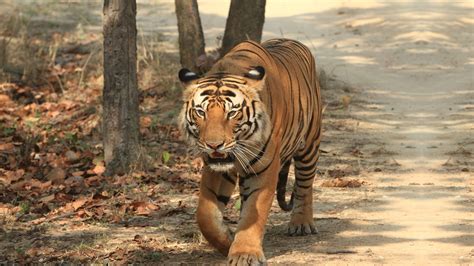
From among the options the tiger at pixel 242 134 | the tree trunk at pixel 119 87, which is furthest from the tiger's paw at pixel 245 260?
the tree trunk at pixel 119 87

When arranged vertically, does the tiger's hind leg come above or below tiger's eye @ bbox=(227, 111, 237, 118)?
below

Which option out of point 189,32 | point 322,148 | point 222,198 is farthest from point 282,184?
point 189,32

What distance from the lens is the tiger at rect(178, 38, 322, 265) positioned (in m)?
5.98

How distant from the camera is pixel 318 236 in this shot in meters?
7.29

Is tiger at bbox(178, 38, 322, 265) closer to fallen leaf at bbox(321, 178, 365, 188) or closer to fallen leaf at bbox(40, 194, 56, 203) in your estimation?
fallen leaf at bbox(321, 178, 365, 188)

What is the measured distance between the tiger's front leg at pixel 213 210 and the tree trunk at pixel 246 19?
560 cm

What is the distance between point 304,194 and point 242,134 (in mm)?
1568

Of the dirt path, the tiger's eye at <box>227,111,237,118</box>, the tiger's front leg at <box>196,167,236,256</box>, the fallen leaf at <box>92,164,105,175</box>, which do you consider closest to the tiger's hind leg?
the dirt path

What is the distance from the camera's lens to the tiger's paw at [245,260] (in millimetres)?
6078

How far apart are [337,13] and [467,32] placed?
3.17 meters

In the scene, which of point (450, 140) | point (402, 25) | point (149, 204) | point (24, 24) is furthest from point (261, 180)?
point (402, 25)

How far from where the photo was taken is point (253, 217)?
625 cm

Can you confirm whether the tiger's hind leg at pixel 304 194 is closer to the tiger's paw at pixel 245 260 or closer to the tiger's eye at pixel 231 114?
the tiger's paw at pixel 245 260

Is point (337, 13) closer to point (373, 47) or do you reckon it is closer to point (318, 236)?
point (373, 47)
